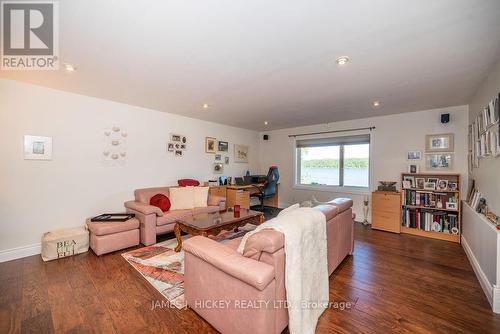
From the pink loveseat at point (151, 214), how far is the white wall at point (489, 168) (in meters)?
3.65

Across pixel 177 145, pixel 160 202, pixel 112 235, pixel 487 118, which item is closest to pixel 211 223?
pixel 160 202

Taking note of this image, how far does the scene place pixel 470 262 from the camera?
268 centimetres

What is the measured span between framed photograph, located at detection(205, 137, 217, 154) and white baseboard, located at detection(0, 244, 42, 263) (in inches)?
126

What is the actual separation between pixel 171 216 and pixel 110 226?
821mm

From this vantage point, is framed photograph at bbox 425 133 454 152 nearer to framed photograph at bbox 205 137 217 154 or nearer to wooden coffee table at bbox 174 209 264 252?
wooden coffee table at bbox 174 209 264 252

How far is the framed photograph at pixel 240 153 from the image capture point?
226 inches

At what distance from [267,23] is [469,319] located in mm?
2812

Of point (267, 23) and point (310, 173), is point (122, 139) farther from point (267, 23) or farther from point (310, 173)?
point (310, 173)

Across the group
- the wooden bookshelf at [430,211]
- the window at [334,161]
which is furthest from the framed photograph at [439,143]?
the window at [334,161]

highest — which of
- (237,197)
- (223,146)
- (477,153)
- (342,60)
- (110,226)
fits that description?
(342,60)

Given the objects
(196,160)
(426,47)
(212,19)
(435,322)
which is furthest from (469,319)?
(196,160)

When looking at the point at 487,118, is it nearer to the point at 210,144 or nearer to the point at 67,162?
the point at 210,144

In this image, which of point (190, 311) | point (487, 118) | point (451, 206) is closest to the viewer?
point (190, 311)

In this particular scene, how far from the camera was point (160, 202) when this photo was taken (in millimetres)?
3574
